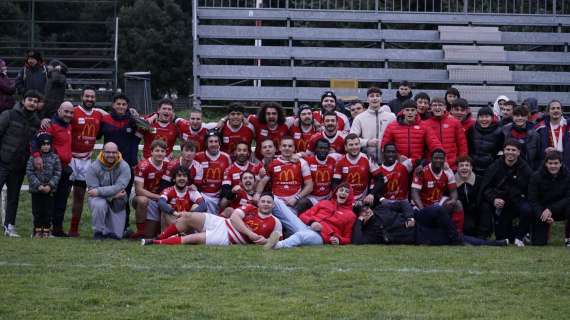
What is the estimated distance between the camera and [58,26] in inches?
1495

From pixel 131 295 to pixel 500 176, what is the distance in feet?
19.1

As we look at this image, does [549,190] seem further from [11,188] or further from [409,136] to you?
[11,188]

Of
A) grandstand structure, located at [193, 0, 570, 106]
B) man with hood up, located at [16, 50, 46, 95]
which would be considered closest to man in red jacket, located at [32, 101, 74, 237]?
man with hood up, located at [16, 50, 46, 95]

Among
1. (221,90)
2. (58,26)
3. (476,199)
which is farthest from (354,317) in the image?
(58,26)

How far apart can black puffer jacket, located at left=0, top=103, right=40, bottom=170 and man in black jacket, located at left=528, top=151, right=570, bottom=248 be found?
6366 mm

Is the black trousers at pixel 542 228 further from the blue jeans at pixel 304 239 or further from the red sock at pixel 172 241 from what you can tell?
the red sock at pixel 172 241

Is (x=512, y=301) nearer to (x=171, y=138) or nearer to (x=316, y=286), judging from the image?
(x=316, y=286)

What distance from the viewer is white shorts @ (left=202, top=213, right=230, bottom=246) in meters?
11.1

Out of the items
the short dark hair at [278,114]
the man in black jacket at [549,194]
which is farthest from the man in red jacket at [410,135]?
the short dark hair at [278,114]

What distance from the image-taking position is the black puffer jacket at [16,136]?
481 inches

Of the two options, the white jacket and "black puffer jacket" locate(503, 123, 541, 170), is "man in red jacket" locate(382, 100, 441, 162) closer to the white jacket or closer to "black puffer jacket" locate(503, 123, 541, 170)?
the white jacket

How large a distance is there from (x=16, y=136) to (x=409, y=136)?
16.4ft

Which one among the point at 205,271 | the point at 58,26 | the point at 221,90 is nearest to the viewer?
the point at 205,271

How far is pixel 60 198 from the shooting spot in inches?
481
